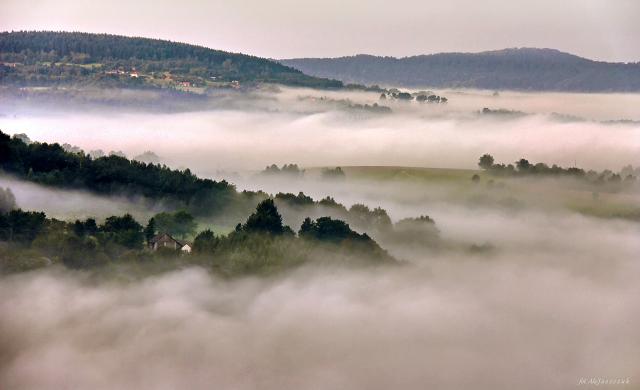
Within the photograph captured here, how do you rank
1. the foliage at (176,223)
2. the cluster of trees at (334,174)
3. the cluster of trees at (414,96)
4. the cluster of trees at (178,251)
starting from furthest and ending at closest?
the cluster of trees at (414,96) → the cluster of trees at (334,174) → the foliage at (176,223) → the cluster of trees at (178,251)

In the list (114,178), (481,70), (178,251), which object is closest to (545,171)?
(114,178)

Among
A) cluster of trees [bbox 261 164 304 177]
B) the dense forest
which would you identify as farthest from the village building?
cluster of trees [bbox 261 164 304 177]

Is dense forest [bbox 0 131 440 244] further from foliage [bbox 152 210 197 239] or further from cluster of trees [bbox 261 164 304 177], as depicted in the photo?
cluster of trees [bbox 261 164 304 177]

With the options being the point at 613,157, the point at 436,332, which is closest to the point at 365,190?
the point at 613,157

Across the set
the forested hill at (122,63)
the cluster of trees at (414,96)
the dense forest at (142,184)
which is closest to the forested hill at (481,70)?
the cluster of trees at (414,96)

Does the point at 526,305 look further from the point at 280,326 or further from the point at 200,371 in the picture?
the point at 200,371

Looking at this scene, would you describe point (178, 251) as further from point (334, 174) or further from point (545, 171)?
point (545, 171)

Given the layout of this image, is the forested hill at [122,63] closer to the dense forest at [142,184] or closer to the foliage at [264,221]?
the dense forest at [142,184]
